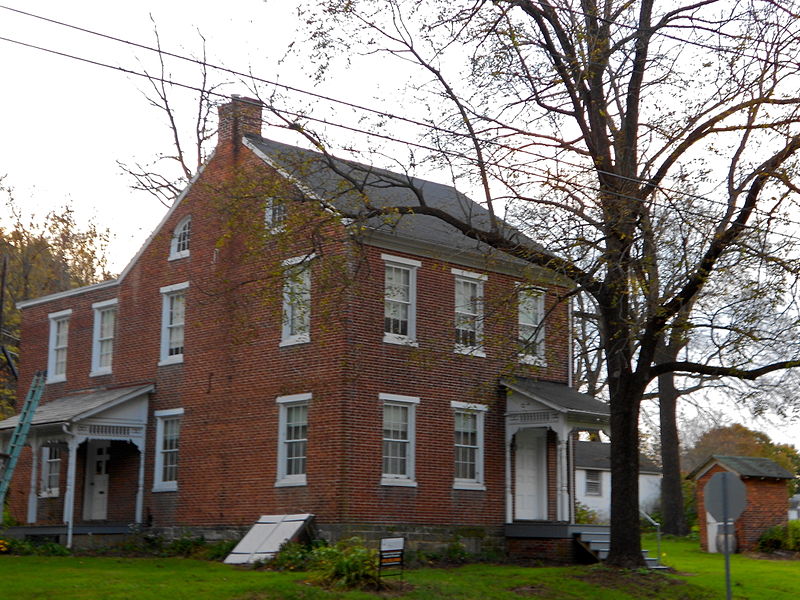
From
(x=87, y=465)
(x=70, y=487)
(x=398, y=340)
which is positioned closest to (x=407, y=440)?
(x=398, y=340)

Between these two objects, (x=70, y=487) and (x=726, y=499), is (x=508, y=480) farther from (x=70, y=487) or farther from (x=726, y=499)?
(x=726, y=499)

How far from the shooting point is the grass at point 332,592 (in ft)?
58.4

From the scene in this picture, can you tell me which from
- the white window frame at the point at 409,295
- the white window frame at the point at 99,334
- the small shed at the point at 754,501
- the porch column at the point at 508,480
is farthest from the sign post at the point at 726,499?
Answer: the white window frame at the point at 99,334

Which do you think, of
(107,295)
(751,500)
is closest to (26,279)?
(107,295)

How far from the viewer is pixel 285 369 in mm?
25562

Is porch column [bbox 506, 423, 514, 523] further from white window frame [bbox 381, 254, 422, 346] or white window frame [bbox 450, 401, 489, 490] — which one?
white window frame [bbox 381, 254, 422, 346]

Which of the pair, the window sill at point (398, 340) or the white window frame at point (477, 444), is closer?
the window sill at point (398, 340)

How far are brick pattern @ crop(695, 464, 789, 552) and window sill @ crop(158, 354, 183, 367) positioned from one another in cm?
1565

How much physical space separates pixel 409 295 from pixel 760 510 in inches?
525

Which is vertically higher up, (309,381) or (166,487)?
(309,381)

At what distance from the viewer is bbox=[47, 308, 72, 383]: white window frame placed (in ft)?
108

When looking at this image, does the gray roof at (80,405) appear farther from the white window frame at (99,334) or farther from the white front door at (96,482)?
the white front door at (96,482)

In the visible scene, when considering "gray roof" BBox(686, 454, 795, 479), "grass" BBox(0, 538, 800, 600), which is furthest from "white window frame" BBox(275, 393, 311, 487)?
"gray roof" BBox(686, 454, 795, 479)

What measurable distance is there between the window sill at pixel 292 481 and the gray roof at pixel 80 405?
570 cm
